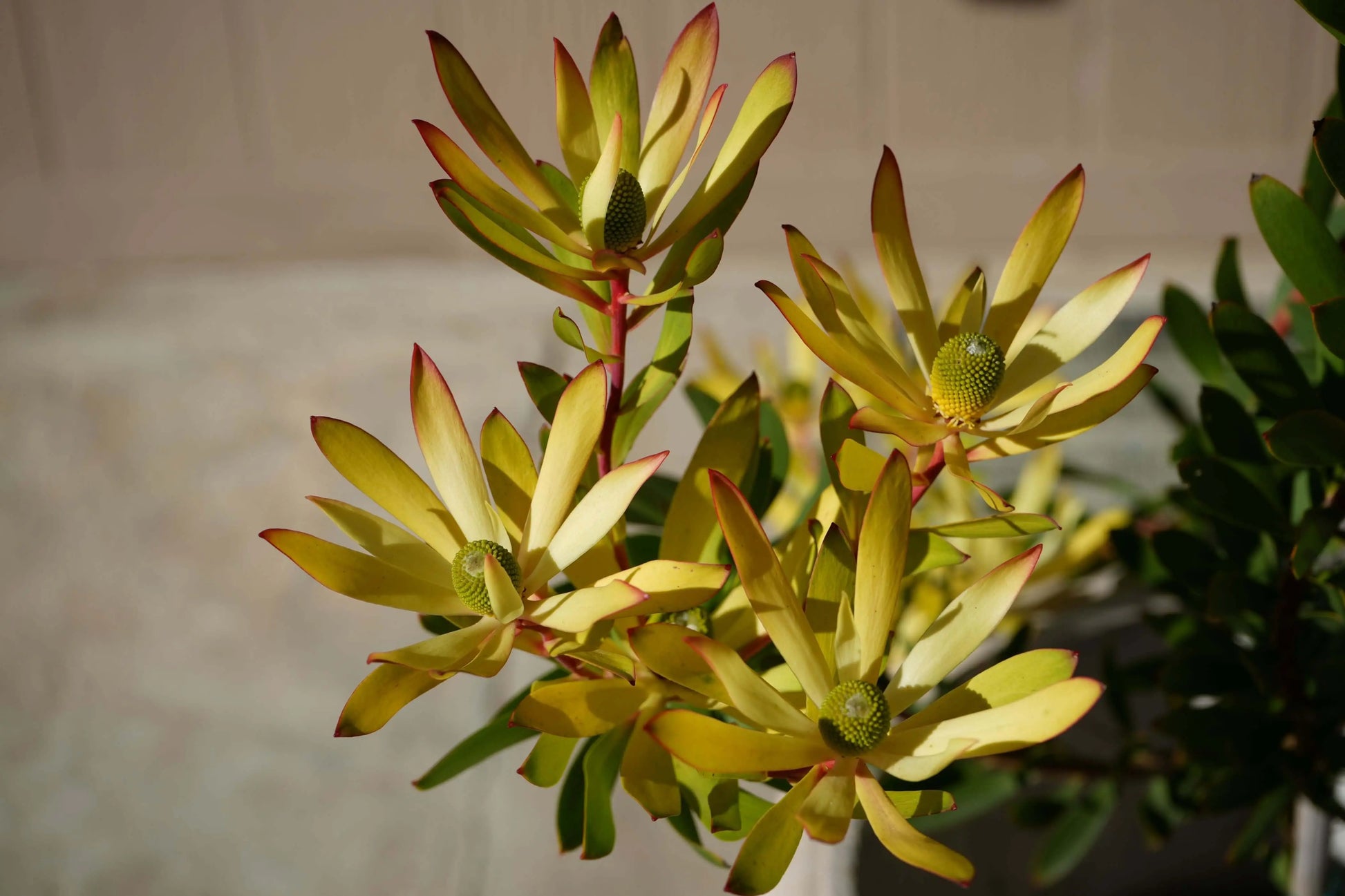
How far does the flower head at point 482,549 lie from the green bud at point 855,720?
43 mm

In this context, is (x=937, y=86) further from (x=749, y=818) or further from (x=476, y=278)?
(x=749, y=818)

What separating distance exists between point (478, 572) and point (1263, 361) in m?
0.27

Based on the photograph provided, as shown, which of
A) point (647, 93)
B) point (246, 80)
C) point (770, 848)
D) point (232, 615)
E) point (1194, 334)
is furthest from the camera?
point (246, 80)

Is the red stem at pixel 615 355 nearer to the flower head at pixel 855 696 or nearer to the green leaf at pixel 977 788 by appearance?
the flower head at pixel 855 696

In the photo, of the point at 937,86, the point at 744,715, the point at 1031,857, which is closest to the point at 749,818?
the point at 744,715

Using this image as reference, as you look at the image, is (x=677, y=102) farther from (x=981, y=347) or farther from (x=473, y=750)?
(x=473, y=750)

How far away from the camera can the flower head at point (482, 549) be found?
0.70 feet

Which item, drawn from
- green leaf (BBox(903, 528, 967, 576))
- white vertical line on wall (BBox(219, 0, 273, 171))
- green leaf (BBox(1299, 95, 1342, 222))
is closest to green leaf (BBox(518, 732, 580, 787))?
green leaf (BBox(903, 528, 967, 576))

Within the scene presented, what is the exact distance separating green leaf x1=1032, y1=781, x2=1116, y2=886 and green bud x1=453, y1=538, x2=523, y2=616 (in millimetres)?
386

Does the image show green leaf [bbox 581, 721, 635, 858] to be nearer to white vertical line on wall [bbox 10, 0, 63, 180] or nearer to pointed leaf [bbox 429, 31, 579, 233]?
pointed leaf [bbox 429, 31, 579, 233]

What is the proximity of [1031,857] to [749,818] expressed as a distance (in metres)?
0.42

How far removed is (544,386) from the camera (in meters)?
0.28

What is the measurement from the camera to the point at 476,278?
1.55 metres

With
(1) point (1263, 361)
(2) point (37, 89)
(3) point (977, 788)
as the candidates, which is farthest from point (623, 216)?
(2) point (37, 89)
